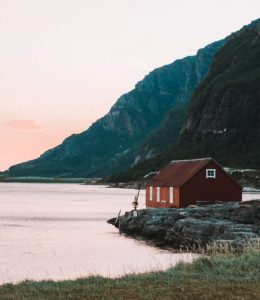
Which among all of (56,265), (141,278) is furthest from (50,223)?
(141,278)

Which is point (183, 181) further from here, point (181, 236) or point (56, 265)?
point (56, 265)

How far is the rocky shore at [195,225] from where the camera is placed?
45131 mm

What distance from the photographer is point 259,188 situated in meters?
190

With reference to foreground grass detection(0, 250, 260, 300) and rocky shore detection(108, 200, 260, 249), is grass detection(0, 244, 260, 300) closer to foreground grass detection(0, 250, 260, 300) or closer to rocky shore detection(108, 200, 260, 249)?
foreground grass detection(0, 250, 260, 300)

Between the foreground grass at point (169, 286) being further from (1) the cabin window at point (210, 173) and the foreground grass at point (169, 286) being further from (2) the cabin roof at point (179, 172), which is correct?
(1) the cabin window at point (210, 173)

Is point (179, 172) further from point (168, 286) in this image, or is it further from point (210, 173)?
point (168, 286)

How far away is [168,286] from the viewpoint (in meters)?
19.5

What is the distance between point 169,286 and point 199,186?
4855 cm

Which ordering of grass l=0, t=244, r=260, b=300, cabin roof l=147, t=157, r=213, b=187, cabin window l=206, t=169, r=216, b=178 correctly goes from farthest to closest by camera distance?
cabin window l=206, t=169, r=216, b=178
cabin roof l=147, t=157, r=213, b=187
grass l=0, t=244, r=260, b=300

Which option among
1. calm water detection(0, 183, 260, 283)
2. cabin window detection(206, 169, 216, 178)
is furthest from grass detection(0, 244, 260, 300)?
cabin window detection(206, 169, 216, 178)

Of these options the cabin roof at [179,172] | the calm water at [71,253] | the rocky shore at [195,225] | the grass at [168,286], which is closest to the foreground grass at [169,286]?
the grass at [168,286]

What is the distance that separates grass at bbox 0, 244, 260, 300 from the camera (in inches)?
708

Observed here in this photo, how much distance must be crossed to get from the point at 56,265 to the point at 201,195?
110ft

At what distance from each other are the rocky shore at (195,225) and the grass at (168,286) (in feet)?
57.0
